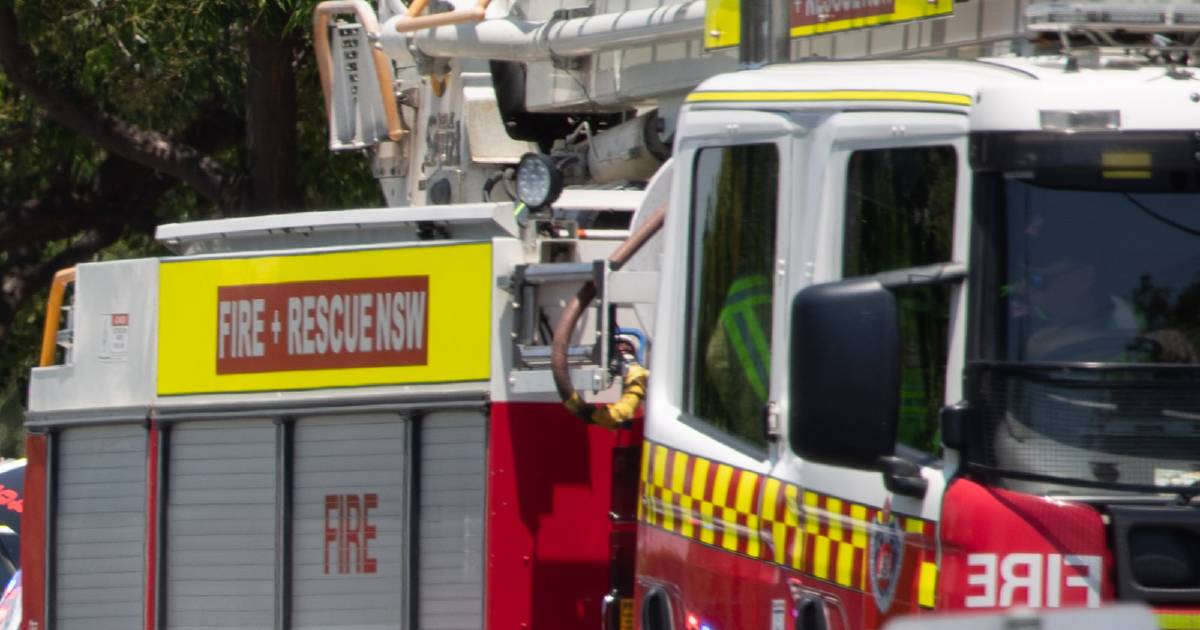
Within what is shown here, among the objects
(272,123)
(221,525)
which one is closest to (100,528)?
(221,525)

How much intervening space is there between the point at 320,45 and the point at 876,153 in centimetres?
531

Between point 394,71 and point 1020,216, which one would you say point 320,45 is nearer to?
point 394,71

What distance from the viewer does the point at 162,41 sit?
14.5 meters

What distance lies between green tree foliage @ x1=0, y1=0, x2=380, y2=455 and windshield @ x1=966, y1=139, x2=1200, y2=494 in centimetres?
985

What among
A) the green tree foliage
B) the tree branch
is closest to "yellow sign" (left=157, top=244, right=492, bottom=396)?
the green tree foliage

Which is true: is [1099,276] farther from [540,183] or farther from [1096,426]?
[540,183]

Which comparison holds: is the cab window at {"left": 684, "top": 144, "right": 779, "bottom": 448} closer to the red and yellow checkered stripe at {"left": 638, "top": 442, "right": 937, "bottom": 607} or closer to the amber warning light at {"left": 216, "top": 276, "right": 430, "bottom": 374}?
the red and yellow checkered stripe at {"left": 638, "top": 442, "right": 937, "bottom": 607}

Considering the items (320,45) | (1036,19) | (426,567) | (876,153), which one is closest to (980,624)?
(876,153)

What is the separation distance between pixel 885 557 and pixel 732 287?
98 centimetres

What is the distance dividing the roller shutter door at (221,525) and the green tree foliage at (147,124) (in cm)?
686

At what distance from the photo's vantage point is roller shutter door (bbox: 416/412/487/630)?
6137 mm

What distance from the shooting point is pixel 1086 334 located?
13.1ft

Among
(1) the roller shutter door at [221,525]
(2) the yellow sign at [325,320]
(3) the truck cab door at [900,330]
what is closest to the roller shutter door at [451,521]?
(2) the yellow sign at [325,320]

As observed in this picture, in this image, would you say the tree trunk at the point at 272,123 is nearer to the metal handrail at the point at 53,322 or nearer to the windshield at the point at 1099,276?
the metal handrail at the point at 53,322
